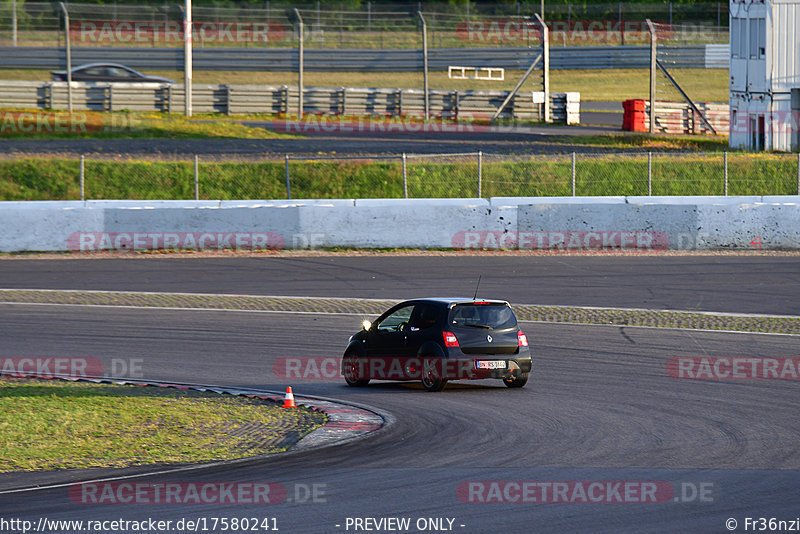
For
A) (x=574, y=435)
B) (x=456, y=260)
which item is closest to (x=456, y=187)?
(x=456, y=260)

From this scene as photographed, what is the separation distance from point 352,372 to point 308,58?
4692cm

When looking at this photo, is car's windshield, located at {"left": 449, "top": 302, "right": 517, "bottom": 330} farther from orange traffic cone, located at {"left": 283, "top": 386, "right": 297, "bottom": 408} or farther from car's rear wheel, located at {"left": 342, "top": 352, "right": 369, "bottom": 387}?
orange traffic cone, located at {"left": 283, "top": 386, "right": 297, "bottom": 408}

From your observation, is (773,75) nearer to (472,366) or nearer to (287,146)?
(287,146)

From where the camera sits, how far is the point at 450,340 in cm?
1366

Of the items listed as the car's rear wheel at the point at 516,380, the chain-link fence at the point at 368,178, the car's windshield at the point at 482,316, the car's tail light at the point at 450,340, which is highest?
the chain-link fence at the point at 368,178

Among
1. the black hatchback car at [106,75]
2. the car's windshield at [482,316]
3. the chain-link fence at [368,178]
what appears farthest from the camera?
the black hatchback car at [106,75]

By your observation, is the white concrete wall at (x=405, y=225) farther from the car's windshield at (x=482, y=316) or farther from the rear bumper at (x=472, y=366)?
the rear bumper at (x=472, y=366)

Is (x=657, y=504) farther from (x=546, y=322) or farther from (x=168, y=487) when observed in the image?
(x=546, y=322)

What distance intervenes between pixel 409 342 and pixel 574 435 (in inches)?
144

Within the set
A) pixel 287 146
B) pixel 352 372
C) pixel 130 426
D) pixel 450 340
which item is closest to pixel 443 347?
pixel 450 340

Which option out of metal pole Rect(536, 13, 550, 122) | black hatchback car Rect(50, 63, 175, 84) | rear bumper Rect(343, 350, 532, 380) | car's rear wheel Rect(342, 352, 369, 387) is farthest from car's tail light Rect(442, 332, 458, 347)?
black hatchback car Rect(50, 63, 175, 84)

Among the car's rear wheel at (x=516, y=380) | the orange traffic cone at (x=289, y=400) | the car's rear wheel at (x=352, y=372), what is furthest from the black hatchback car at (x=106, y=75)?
the orange traffic cone at (x=289, y=400)

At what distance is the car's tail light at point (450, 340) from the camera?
44.8ft

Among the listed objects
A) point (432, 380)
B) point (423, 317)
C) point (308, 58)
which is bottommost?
point (432, 380)
